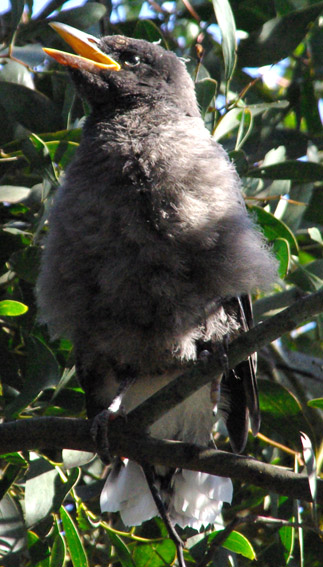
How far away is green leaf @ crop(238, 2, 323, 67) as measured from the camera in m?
3.37

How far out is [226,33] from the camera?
9.91 ft

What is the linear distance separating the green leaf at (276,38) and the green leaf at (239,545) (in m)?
2.13

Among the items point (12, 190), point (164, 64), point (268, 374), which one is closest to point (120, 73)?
point (164, 64)

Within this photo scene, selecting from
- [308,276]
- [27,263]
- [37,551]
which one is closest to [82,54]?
[27,263]

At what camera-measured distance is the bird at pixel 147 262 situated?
107 inches

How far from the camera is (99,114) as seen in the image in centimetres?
320

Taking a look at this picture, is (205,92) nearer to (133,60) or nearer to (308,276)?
(133,60)

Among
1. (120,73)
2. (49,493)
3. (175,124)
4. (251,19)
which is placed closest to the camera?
(49,493)

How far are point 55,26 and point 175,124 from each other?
67 centimetres

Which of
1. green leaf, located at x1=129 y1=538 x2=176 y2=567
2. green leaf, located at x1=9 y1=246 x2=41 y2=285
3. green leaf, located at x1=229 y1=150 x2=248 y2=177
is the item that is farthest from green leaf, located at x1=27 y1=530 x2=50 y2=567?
green leaf, located at x1=229 y1=150 x2=248 y2=177

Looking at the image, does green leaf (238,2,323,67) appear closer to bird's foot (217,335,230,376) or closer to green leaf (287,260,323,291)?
green leaf (287,260,323,291)

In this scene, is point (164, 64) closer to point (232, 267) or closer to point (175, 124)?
point (175, 124)

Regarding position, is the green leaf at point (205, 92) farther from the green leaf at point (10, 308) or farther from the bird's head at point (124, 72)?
the green leaf at point (10, 308)

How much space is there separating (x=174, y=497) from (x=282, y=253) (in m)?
1.20
